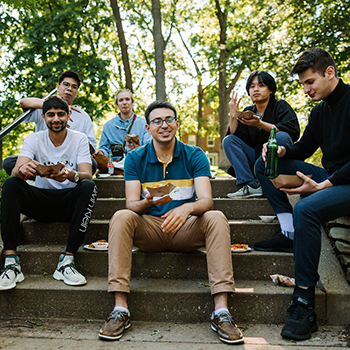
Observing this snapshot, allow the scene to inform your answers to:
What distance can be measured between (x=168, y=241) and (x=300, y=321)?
3.74 feet

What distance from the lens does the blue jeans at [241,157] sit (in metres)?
3.96

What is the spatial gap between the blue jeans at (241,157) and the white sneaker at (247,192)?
0.39ft

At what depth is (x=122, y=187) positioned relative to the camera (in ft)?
14.4

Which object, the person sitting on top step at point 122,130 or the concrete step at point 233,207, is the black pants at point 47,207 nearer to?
the concrete step at point 233,207

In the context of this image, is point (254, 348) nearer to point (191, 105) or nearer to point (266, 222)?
point (266, 222)

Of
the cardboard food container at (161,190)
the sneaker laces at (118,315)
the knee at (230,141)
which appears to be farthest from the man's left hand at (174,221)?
the knee at (230,141)

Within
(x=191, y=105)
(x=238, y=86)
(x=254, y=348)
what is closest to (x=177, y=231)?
Result: (x=254, y=348)

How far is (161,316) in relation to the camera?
2721 mm

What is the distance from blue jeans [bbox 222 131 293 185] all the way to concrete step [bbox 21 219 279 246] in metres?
0.68

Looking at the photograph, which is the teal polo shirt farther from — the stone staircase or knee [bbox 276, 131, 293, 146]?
knee [bbox 276, 131, 293, 146]

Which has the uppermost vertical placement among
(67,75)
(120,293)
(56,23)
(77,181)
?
(56,23)

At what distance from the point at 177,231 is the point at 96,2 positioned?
30.7 feet

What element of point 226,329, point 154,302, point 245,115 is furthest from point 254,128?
point 226,329

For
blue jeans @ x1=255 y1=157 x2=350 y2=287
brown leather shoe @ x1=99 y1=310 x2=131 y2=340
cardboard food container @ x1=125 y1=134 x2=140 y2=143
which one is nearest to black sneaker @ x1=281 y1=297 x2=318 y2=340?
blue jeans @ x1=255 y1=157 x2=350 y2=287
